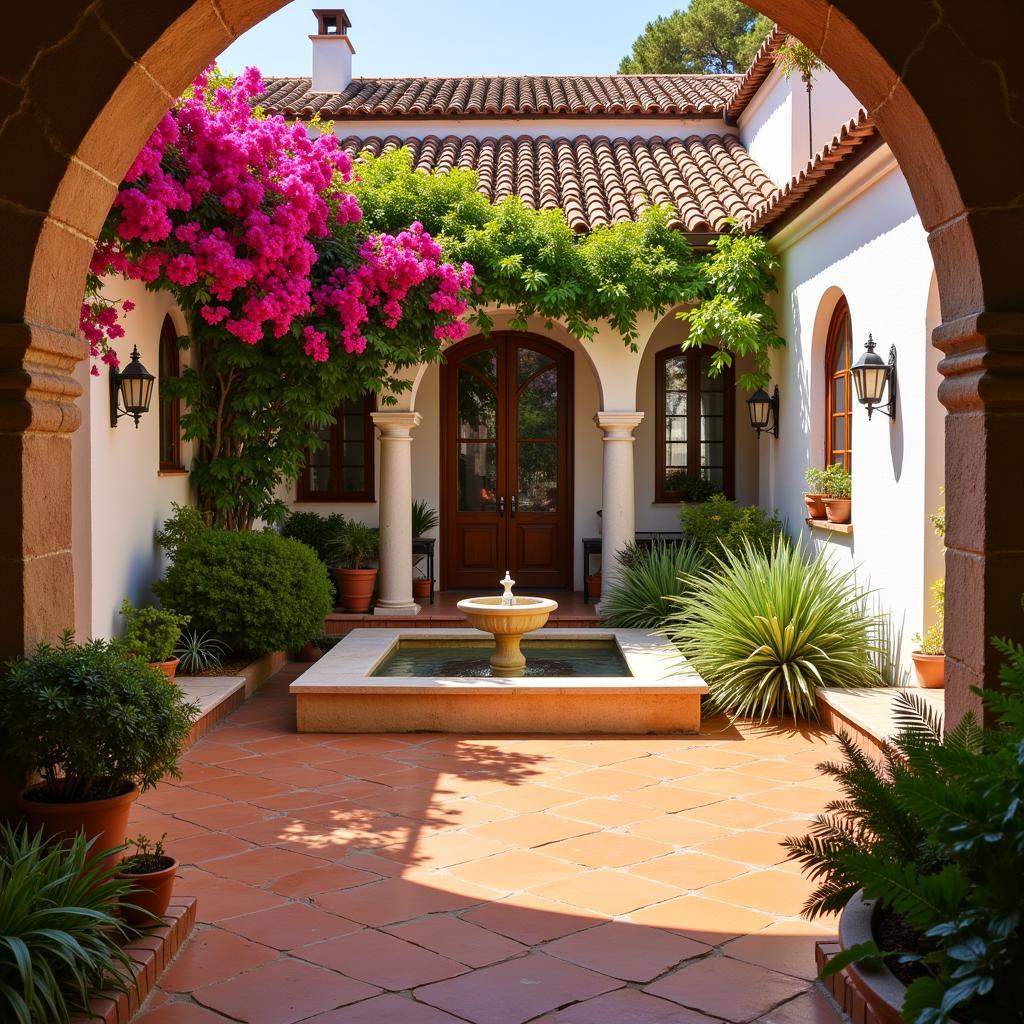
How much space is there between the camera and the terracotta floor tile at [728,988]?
11.6 feet

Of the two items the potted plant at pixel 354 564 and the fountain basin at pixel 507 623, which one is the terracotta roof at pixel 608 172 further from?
the fountain basin at pixel 507 623

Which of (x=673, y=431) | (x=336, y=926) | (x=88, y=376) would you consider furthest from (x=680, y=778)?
(x=673, y=431)

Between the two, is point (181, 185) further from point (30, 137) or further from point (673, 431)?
point (673, 431)

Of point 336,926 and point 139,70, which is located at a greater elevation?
point 139,70

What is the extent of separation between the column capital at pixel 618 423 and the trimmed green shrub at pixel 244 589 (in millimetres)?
3695

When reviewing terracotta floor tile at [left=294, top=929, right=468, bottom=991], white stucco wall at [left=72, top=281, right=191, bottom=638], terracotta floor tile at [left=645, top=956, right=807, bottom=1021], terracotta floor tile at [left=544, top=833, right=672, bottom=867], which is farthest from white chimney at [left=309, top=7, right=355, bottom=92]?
terracotta floor tile at [left=645, top=956, right=807, bottom=1021]

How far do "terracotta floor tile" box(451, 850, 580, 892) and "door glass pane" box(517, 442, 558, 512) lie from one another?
8910 mm

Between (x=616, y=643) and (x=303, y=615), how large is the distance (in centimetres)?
→ 258

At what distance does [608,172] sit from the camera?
13.0m

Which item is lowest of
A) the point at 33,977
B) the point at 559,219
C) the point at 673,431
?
the point at 33,977

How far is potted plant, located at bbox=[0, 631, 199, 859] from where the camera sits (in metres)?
3.59

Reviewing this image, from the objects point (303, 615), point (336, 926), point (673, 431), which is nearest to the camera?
point (336, 926)

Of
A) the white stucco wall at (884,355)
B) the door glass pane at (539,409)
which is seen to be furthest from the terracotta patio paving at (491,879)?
the door glass pane at (539,409)

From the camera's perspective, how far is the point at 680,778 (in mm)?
6492
